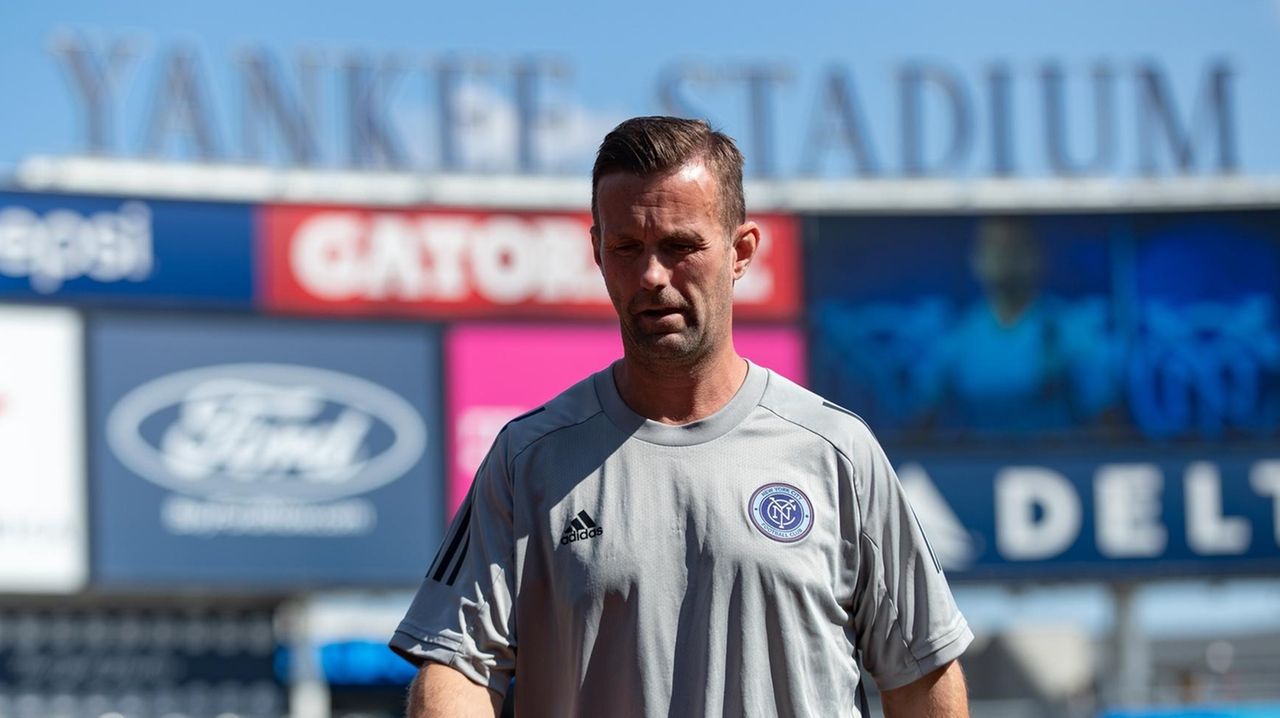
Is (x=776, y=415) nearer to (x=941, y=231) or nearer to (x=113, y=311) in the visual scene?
(x=113, y=311)

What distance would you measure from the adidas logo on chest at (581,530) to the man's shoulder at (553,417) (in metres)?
0.18

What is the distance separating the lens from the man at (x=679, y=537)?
3.10 m

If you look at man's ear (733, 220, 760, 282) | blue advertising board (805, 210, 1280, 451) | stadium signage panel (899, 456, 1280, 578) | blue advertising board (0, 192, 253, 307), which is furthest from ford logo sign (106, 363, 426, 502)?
man's ear (733, 220, 760, 282)

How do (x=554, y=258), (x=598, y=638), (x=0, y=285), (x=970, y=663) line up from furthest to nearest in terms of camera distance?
1. (x=970, y=663)
2. (x=554, y=258)
3. (x=0, y=285)
4. (x=598, y=638)

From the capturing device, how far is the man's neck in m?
3.21

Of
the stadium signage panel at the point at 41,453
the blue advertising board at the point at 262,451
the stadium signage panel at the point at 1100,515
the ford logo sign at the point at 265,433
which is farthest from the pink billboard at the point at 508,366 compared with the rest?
the stadium signage panel at the point at 41,453

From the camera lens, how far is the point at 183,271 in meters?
17.9

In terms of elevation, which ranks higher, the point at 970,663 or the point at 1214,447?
the point at 1214,447

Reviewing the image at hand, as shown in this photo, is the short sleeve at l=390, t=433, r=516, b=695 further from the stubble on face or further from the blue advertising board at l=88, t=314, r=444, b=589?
the blue advertising board at l=88, t=314, r=444, b=589

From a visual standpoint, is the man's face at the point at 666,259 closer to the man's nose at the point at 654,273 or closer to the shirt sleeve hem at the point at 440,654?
the man's nose at the point at 654,273

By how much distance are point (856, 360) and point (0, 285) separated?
8.11 meters

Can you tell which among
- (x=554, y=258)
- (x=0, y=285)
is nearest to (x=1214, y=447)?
(x=554, y=258)

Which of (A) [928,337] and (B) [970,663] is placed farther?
(B) [970,663]

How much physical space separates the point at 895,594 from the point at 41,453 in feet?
50.0
